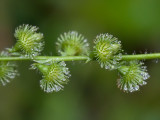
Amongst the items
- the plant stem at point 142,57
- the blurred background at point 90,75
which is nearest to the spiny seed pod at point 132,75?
the plant stem at point 142,57

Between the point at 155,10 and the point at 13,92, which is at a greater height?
the point at 155,10

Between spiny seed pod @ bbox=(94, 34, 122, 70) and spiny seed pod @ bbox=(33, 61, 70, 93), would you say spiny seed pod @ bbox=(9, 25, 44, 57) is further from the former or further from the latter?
spiny seed pod @ bbox=(94, 34, 122, 70)

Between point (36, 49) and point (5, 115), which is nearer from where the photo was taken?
point (36, 49)

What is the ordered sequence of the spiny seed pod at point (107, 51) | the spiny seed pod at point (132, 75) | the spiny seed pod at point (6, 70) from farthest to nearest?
the spiny seed pod at point (6, 70) → the spiny seed pod at point (132, 75) → the spiny seed pod at point (107, 51)

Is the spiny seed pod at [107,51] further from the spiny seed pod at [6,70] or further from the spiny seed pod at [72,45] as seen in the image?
the spiny seed pod at [6,70]

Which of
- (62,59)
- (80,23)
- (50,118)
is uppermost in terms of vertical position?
(80,23)

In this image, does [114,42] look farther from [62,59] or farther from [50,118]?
[50,118]

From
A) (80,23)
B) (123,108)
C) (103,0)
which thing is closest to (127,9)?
Result: (103,0)
